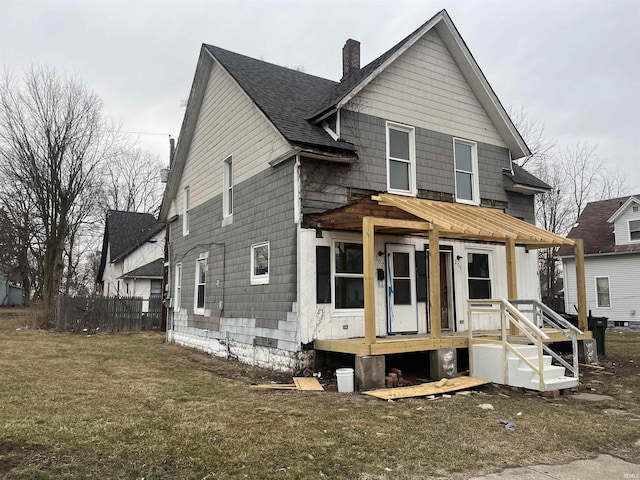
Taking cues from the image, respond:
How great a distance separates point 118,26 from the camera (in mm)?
14242

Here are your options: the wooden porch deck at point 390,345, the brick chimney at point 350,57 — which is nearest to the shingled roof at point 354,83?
the brick chimney at point 350,57

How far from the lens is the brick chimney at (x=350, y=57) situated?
13.4 m

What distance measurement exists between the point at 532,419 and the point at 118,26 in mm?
14676

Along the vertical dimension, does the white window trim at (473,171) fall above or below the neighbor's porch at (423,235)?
above

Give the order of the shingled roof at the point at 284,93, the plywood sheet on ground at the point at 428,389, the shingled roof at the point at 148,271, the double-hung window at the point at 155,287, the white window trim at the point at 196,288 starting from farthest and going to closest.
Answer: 1. the double-hung window at the point at 155,287
2. the shingled roof at the point at 148,271
3. the white window trim at the point at 196,288
4. the shingled roof at the point at 284,93
5. the plywood sheet on ground at the point at 428,389

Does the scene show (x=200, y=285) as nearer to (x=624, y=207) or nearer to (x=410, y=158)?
(x=410, y=158)

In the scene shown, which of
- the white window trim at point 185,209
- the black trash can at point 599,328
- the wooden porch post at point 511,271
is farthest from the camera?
the white window trim at point 185,209

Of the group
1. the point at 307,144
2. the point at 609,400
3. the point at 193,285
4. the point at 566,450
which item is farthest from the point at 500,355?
the point at 193,285

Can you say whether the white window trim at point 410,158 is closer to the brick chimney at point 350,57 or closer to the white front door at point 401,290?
the white front door at point 401,290

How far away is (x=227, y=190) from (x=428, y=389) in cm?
752

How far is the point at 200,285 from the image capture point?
46.3ft

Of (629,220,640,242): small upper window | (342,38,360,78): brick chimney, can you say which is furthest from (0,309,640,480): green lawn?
(629,220,640,242): small upper window

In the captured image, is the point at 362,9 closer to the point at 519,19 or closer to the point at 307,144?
the point at 519,19

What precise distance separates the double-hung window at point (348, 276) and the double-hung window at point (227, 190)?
409 centimetres
